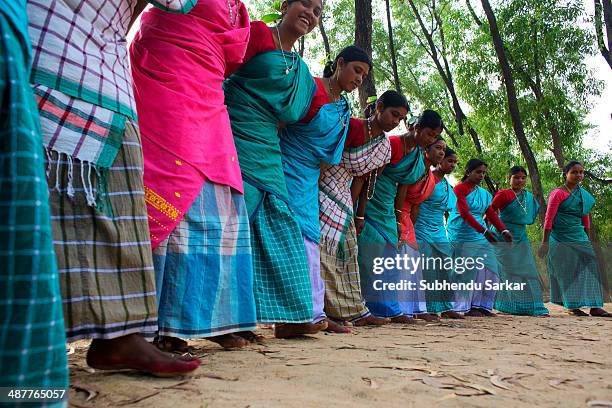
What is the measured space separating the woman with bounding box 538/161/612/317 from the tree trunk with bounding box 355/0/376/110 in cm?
307

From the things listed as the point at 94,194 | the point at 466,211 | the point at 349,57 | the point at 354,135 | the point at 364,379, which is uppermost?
the point at 349,57

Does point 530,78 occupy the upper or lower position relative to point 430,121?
upper

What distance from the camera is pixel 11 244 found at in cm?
132

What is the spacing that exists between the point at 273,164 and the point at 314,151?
667mm

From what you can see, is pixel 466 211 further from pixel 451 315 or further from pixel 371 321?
pixel 371 321

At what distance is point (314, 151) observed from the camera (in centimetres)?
425

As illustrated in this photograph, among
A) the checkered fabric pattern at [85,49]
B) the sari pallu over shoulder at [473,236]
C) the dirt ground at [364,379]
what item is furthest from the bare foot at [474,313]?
the checkered fabric pattern at [85,49]

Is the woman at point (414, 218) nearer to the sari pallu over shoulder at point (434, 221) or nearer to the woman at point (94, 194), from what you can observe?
the sari pallu over shoulder at point (434, 221)

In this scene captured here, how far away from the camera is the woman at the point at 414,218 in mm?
6375

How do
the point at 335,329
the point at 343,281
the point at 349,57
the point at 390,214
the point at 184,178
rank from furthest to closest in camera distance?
the point at 390,214 < the point at 343,281 < the point at 349,57 < the point at 335,329 < the point at 184,178

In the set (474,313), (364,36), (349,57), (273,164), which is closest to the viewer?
(273,164)

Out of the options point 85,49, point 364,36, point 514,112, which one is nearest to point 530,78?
point 514,112

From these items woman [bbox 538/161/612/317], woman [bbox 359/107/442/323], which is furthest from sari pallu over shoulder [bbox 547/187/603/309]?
woman [bbox 359/107/442/323]

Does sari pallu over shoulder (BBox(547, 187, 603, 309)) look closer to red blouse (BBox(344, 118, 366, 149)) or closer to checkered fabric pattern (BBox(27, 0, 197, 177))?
red blouse (BBox(344, 118, 366, 149))
